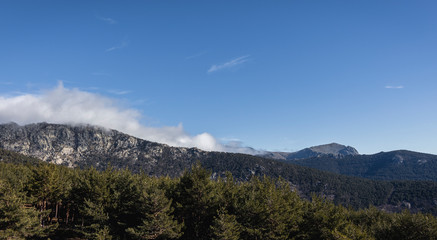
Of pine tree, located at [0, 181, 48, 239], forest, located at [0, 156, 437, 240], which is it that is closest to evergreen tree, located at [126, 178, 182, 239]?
forest, located at [0, 156, 437, 240]

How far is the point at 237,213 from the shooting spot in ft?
155

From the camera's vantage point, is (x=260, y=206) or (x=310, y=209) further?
(x=310, y=209)

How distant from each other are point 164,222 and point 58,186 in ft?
102

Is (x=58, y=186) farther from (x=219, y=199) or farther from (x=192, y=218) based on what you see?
(x=219, y=199)

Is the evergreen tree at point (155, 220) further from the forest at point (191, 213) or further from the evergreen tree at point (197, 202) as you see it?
the evergreen tree at point (197, 202)

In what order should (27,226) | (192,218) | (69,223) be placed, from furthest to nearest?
(69,223) → (192,218) → (27,226)

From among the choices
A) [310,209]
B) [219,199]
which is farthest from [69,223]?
[310,209]

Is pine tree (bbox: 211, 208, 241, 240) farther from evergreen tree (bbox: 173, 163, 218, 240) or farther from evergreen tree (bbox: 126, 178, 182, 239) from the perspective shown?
evergreen tree (bbox: 126, 178, 182, 239)

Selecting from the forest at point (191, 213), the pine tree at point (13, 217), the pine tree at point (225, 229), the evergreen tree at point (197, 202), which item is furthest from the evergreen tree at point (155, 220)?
the pine tree at point (13, 217)

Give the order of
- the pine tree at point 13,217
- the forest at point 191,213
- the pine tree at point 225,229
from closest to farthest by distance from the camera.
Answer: the pine tree at point 225,229
the pine tree at point 13,217
the forest at point 191,213

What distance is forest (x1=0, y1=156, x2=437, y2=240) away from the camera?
43438mm

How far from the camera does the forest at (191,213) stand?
43438 millimetres

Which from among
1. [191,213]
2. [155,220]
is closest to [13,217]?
[155,220]

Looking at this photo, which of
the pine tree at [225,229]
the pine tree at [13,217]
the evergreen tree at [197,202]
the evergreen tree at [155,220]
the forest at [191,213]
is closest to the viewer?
the pine tree at [225,229]
